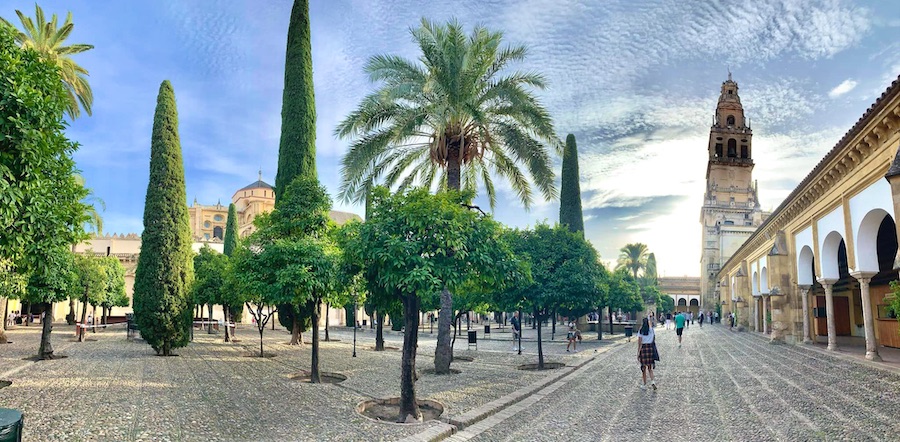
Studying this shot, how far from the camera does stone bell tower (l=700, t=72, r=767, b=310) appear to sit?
63.9 metres

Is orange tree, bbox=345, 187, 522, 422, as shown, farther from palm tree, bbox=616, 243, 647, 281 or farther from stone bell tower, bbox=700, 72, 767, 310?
palm tree, bbox=616, 243, 647, 281

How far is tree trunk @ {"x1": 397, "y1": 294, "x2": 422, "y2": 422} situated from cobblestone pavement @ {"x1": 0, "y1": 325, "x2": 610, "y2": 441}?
499mm

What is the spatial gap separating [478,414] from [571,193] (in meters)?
27.0

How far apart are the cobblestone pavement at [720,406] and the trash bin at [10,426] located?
537 cm

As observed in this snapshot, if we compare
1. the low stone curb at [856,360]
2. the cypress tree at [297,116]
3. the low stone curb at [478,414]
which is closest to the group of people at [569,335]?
the low stone curb at [856,360]

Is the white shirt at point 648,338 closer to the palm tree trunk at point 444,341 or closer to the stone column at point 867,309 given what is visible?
the palm tree trunk at point 444,341

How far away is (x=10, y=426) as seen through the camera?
173 inches

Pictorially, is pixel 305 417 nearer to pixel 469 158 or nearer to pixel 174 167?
pixel 469 158

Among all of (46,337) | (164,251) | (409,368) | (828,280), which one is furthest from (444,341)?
(828,280)

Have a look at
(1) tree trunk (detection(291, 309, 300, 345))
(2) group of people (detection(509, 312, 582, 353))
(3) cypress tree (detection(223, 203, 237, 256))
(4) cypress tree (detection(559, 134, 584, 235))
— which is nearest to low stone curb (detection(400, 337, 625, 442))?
(2) group of people (detection(509, 312, 582, 353))

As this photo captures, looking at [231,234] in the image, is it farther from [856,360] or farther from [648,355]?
[856,360]

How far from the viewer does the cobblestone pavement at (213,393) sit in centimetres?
734

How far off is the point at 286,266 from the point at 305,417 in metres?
4.68

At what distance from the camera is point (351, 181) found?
646 inches
